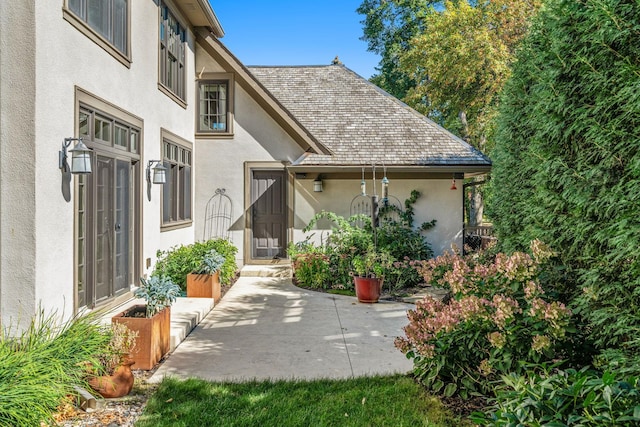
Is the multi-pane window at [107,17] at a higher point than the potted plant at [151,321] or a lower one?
higher

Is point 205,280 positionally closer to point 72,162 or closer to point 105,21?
point 72,162

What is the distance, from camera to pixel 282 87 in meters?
13.2

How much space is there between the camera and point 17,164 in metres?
Result: 4.57

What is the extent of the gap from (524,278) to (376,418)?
1.64 metres

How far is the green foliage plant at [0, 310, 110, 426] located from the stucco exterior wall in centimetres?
48

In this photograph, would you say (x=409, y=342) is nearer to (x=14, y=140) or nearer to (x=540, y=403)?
(x=540, y=403)

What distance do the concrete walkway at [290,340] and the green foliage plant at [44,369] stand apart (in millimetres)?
854

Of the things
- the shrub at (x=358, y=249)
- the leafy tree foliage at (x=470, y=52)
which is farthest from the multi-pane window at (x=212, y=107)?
the leafy tree foliage at (x=470, y=52)

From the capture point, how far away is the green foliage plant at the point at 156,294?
4.87 m

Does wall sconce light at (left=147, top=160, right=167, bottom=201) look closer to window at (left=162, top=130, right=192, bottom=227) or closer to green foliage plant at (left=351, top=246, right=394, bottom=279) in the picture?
window at (left=162, top=130, right=192, bottom=227)

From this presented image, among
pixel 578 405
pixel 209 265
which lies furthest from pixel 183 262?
pixel 578 405

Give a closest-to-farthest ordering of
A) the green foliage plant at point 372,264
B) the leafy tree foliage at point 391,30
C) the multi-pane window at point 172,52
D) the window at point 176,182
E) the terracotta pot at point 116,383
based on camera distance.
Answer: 1. the terracotta pot at point 116,383
2. the green foliage plant at point 372,264
3. the multi-pane window at point 172,52
4. the window at point 176,182
5. the leafy tree foliage at point 391,30

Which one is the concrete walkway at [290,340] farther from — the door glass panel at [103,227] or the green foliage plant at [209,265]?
the door glass panel at [103,227]

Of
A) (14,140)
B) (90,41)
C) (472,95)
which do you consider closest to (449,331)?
(14,140)
